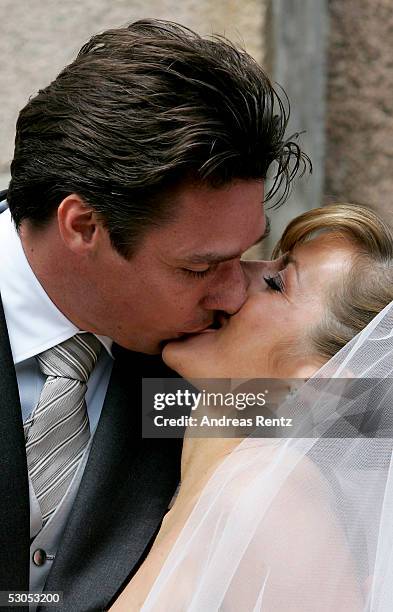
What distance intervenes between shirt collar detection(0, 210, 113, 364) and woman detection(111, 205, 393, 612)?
235 mm

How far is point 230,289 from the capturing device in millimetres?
1805

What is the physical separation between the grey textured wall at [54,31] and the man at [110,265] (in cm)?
108

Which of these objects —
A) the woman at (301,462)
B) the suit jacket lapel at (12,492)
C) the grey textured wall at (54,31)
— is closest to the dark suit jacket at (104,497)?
the suit jacket lapel at (12,492)

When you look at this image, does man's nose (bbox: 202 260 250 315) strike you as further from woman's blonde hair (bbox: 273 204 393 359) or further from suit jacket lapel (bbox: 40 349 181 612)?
suit jacket lapel (bbox: 40 349 181 612)

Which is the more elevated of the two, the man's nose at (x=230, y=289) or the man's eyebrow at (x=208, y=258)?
the man's eyebrow at (x=208, y=258)

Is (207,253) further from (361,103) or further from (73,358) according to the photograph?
(361,103)

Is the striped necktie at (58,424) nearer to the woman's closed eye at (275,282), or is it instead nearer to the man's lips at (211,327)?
the man's lips at (211,327)

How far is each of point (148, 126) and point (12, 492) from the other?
0.70 metres

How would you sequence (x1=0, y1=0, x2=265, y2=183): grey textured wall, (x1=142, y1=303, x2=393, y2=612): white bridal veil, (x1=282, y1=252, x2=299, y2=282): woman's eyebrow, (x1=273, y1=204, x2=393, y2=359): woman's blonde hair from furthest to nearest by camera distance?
(x1=0, y1=0, x2=265, y2=183): grey textured wall
(x1=282, y1=252, x2=299, y2=282): woman's eyebrow
(x1=273, y1=204, x2=393, y2=359): woman's blonde hair
(x1=142, y1=303, x2=393, y2=612): white bridal veil

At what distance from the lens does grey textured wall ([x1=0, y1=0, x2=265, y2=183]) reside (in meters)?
2.96

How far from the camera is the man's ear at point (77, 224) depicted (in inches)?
Answer: 71.8

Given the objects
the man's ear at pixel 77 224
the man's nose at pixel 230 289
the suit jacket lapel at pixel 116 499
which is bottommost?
the suit jacket lapel at pixel 116 499

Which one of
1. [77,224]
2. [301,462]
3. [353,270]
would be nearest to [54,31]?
[77,224]

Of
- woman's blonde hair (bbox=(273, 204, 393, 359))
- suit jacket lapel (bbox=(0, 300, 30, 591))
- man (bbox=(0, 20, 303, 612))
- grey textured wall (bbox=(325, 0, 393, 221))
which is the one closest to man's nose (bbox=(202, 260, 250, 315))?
man (bbox=(0, 20, 303, 612))
